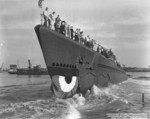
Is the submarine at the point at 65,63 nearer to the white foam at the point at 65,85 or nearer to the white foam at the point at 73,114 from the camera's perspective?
the white foam at the point at 65,85

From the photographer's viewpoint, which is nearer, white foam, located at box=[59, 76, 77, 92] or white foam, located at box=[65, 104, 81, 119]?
white foam, located at box=[65, 104, 81, 119]

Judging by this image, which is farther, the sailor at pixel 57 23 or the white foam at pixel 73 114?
the sailor at pixel 57 23

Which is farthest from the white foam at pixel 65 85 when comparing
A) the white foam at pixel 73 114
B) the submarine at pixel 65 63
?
the white foam at pixel 73 114

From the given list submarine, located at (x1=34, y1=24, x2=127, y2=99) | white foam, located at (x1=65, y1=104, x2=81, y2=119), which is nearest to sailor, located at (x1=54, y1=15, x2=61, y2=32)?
submarine, located at (x1=34, y1=24, x2=127, y2=99)

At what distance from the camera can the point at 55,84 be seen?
13656 millimetres

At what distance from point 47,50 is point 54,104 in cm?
328

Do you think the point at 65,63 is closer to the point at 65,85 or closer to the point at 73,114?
the point at 65,85

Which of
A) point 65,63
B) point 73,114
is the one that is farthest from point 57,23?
point 73,114

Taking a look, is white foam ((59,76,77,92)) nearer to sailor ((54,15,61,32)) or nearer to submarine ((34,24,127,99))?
submarine ((34,24,127,99))

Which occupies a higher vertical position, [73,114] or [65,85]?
[65,85]

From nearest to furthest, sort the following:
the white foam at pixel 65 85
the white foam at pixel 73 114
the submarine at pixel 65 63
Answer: the white foam at pixel 73 114 → the submarine at pixel 65 63 → the white foam at pixel 65 85

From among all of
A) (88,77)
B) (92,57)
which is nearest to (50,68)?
(88,77)

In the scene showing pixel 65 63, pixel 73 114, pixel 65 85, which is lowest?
pixel 73 114

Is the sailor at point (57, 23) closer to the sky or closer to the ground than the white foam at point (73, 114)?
closer to the sky
